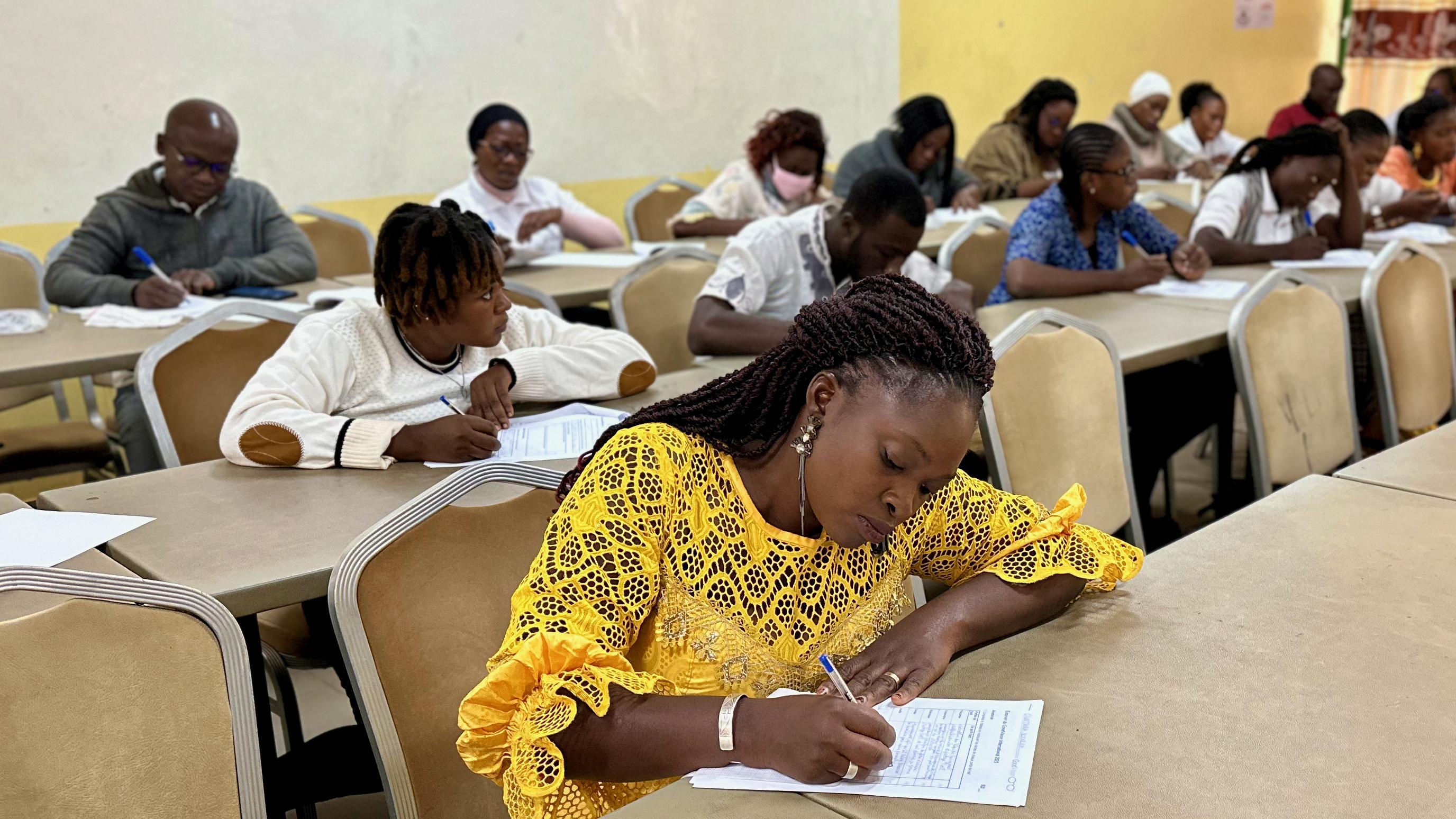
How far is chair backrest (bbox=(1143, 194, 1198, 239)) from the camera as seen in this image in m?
5.32

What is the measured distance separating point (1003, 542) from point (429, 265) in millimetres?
1153

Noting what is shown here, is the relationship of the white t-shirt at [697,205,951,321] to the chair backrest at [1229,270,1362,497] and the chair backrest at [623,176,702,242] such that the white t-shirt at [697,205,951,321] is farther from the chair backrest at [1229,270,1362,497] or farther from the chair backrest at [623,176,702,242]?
the chair backrest at [623,176,702,242]

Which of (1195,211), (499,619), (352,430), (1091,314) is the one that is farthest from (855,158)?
(499,619)

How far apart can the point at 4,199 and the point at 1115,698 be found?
4542mm

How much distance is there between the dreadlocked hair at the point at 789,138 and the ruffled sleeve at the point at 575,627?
3.77m

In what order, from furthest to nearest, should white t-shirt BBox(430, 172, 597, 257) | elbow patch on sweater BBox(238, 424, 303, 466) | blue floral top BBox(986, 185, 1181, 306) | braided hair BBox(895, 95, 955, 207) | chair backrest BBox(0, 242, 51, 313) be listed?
braided hair BBox(895, 95, 955, 207)
white t-shirt BBox(430, 172, 597, 257)
chair backrest BBox(0, 242, 51, 313)
blue floral top BBox(986, 185, 1181, 306)
elbow patch on sweater BBox(238, 424, 303, 466)

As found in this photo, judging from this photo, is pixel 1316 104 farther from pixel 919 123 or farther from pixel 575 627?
pixel 575 627

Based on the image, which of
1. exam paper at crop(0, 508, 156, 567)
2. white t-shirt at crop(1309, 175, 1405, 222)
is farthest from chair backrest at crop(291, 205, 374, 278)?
white t-shirt at crop(1309, 175, 1405, 222)

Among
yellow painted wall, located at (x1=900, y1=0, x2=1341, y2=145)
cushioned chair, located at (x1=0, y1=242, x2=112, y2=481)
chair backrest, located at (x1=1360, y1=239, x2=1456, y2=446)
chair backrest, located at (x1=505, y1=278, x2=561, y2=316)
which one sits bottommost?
cushioned chair, located at (x1=0, y1=242, x2=112, y2=481)

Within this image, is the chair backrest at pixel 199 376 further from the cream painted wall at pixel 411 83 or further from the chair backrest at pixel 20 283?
the cream painted wall at pixel 411 83

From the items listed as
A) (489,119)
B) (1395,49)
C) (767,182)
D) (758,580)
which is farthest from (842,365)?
(1395,49)

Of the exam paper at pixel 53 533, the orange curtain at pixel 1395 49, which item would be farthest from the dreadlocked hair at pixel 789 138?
the orange curtain at pixel 1395 49

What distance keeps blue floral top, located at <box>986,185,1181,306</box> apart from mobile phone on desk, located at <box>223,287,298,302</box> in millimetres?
2168

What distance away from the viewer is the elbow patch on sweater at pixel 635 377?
2.50m
